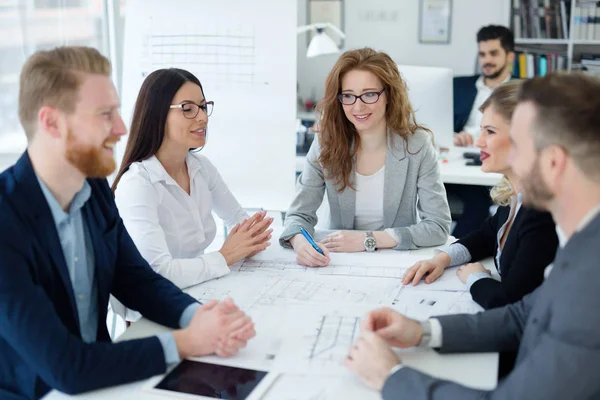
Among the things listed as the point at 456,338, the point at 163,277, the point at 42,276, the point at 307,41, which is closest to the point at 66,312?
the point at 42,276

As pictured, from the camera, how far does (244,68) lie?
3049 millimetres

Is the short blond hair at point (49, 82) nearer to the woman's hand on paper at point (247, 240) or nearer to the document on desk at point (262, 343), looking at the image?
the document on desk at point (262, 343)

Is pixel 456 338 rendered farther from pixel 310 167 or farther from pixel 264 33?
pixel 264 33

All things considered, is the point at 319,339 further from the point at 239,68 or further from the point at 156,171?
the point at 239,68

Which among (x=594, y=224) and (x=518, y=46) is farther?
(x=518, y=46)

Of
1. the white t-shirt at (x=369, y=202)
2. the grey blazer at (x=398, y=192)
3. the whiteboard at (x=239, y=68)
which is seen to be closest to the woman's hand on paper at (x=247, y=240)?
the grey blazer at (x=398, y=192)

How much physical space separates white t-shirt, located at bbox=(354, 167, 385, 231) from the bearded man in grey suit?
108 centimetres

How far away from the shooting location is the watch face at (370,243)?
204cm

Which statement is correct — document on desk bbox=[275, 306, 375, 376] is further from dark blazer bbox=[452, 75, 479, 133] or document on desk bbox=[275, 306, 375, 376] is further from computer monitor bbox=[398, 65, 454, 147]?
dark blazer bbox=[452, 75, 479, 133]

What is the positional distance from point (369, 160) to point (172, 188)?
722mm

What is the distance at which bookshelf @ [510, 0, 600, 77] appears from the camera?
5141 mm

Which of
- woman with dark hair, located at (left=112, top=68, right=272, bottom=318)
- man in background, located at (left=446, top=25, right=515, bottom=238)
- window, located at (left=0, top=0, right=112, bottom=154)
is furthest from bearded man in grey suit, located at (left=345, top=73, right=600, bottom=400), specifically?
man in background, located at (left=446, top=25, right=515, bottom=238)

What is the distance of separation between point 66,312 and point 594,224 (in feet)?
3.38

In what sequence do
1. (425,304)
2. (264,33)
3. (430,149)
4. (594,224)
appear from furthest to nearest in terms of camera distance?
(264,33)
(430,149)
(425,304)
(594,224)
